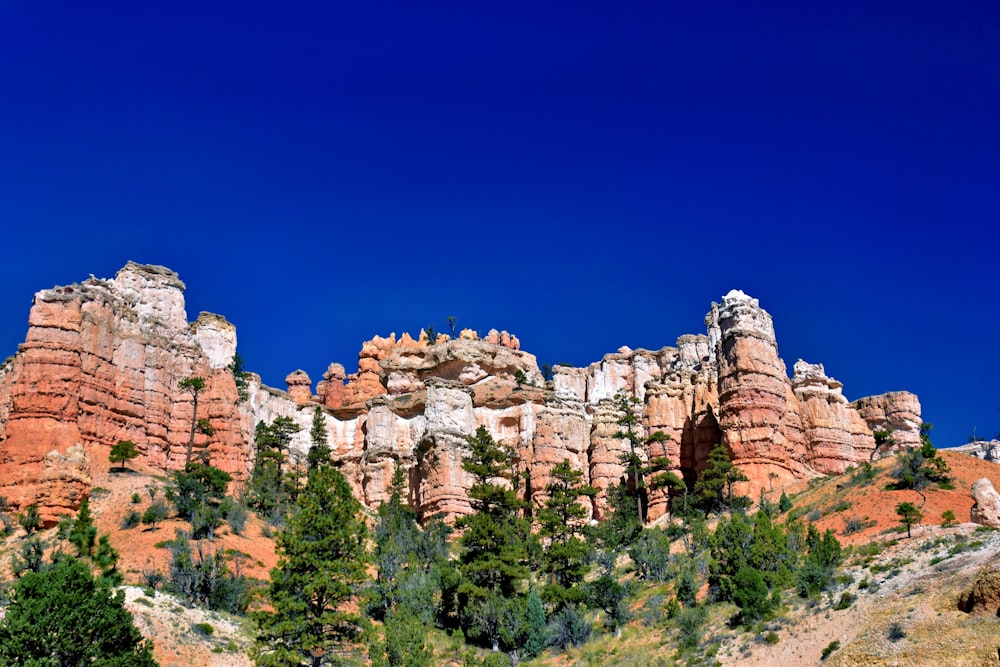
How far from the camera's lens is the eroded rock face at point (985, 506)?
4056 centimetres

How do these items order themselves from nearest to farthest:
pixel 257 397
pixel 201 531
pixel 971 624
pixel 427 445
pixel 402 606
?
pixel 971 624 → pixel 402 606 → pixel 201 531 → pixel 427 445 → pixel 257 397

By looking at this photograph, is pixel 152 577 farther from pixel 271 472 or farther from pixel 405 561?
pixel 271 472

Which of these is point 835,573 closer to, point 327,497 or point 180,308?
point 327,497

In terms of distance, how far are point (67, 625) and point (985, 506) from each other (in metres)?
35.0

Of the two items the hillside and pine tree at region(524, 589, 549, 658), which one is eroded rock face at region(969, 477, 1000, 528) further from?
pine tree at region(524, 589, 549, 658)

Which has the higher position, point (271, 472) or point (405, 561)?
point (271, 472)

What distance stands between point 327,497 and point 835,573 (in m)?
20.5

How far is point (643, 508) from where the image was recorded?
6488cm

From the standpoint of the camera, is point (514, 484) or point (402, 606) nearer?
point (402, 606)

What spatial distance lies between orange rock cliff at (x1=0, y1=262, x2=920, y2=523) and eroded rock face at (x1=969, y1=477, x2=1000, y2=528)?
52.7ft

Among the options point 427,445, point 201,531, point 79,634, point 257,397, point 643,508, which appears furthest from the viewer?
point 257,397

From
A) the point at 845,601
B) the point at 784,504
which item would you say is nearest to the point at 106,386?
the point at 784,504

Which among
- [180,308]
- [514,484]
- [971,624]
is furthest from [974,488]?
[180,308]

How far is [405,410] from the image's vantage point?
257 ft
